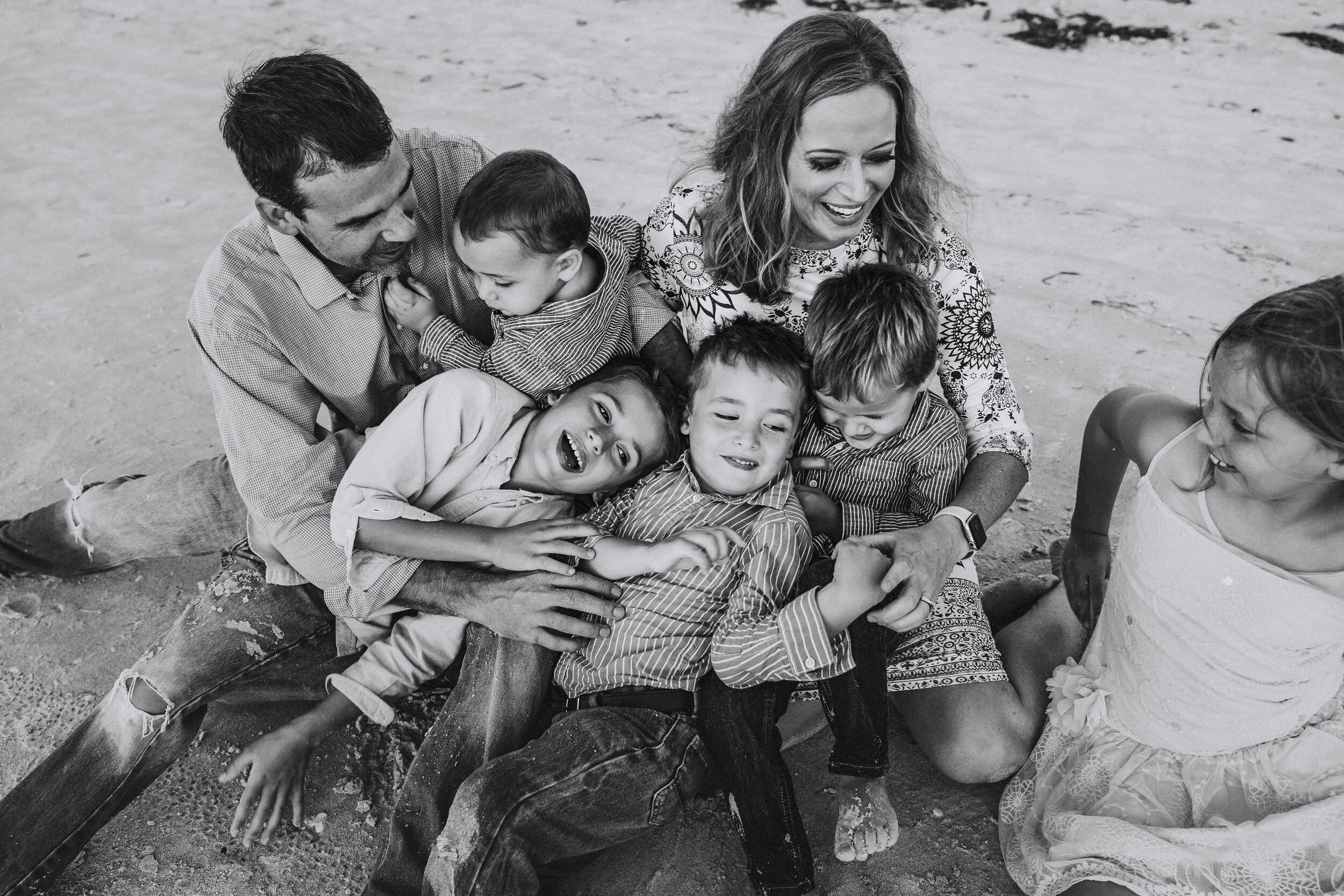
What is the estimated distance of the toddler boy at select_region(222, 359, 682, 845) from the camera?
2.18 m

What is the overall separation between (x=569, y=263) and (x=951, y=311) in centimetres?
90

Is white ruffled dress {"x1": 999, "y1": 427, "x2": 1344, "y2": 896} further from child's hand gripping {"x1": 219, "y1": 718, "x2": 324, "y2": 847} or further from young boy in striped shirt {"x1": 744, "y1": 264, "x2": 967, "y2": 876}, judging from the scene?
child's hand gripping {"x1": 219, "y1": 718, "x2": 324, "y2": 847}

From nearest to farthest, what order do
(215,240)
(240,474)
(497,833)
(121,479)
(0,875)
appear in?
(497,833) → (0,875) → (240,474) → (121,479) → (215,240)

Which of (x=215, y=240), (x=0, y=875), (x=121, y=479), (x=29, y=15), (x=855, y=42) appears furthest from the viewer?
(x=29, y=15)

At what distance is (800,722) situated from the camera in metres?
2.36

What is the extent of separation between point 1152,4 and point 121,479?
5.94m

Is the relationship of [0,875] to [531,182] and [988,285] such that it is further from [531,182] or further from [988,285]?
[988,285]

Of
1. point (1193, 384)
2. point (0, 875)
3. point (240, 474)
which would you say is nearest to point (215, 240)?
point (240, 474)

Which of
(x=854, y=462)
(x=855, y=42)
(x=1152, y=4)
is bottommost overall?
(x=854, y=462)

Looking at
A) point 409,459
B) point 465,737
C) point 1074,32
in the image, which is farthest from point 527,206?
point 1074,32

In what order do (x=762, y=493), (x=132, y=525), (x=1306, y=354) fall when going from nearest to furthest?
(x=1306, y=354) < (x=762, y=493) < (x=132, y=525)

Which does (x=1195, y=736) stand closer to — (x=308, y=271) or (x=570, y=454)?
(x=570, y=454)

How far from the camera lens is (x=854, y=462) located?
229 cm

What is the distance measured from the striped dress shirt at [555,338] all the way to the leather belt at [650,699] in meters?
0.73
